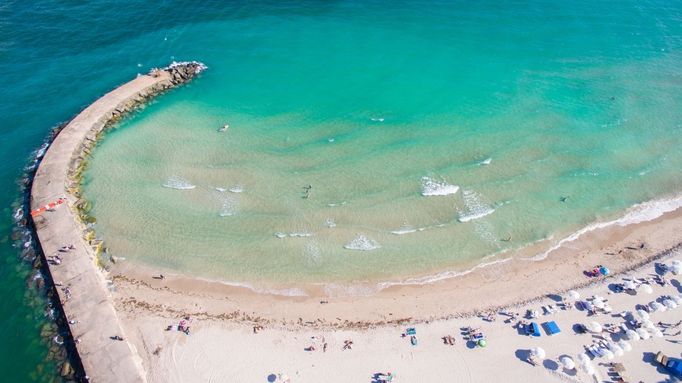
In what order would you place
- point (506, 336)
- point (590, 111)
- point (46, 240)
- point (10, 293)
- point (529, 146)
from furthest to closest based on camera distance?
1. point (590, 111)
2. point (529, 146)
3. point (46, 240)
4. point (10, 293)
5. point (506, 336)

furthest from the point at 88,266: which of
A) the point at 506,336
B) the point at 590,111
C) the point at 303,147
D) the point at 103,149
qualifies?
the point at 590,111

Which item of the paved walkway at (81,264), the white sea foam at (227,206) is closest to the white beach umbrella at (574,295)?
the white sea foam at (227,206)

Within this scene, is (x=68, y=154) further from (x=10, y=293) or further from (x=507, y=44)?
(x=507, y=44)

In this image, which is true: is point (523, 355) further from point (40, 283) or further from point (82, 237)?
point (40, 283)

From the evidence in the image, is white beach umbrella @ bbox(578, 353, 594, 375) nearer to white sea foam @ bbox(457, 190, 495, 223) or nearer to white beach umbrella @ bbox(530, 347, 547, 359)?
white beach umbrella @ bbox(530, 347, 547, 359)

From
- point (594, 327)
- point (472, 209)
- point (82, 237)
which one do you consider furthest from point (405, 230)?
point (82, 237)

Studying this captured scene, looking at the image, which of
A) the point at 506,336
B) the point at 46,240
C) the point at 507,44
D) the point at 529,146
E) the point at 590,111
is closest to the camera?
the point at 506,336
